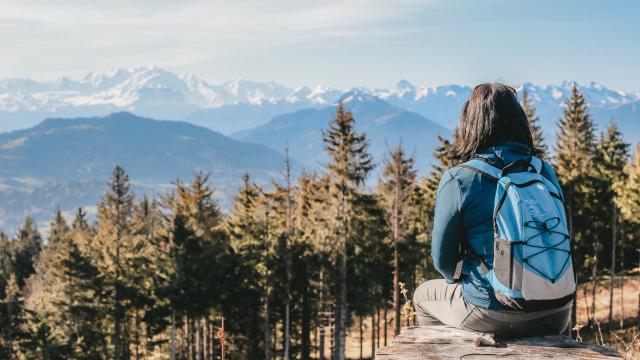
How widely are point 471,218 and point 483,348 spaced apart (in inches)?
38.6

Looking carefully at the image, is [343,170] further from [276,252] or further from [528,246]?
[528,246]

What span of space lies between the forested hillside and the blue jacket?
2326 cm

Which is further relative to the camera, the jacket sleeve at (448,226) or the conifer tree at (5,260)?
the conifer tree at (5,260)

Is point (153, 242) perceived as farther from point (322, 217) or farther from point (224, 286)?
point (322, 217)

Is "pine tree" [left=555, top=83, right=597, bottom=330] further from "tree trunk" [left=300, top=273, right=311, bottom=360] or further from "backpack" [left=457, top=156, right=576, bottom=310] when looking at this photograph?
"backpack" [left=457, top=156, right=576, bottom=310]

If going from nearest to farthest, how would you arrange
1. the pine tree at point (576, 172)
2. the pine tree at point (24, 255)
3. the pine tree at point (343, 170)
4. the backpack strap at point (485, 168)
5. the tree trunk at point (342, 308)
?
the backpack strap at point (485, 168) → the tree trunk at point (342, 308) → the pine tree at point (343, 170) → the pine tree at point (576, 172) → the pine tree at point (24, 255)

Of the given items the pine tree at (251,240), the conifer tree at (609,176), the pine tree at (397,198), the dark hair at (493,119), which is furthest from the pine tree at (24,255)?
the dark hair at (493,119)

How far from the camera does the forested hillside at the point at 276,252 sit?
94.9 ft

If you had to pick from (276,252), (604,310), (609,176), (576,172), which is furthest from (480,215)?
(604,310)

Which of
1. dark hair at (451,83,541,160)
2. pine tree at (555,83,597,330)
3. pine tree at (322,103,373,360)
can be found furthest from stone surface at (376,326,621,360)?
pine tree at (555,83,597,330)

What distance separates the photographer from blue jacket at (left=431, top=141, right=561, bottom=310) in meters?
4.21

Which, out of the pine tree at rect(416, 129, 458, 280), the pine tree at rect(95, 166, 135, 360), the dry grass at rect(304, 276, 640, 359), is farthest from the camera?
the pine tree at rect(95, 166, 135, 360)

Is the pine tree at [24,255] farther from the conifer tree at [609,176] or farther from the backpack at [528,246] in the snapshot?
the backpack at [528,246]

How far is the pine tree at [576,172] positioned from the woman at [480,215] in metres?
31.3
